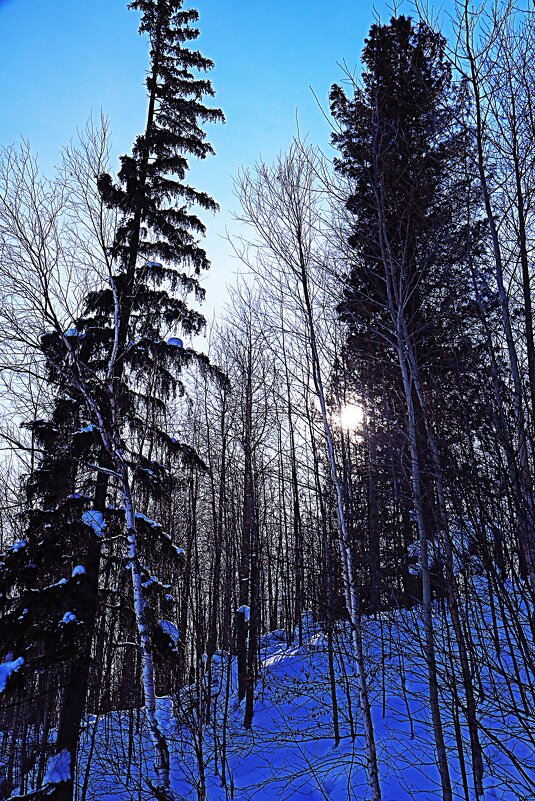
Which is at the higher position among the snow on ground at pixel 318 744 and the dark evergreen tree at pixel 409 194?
the dark evergreen tree at pixel 409 194

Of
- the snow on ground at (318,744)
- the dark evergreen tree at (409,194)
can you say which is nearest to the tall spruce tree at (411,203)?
the dark evergreen tree at (409,194)

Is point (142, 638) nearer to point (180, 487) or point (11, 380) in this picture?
point (180, 487)

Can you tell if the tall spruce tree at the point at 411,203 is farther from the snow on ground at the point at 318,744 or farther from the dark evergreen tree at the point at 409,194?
the snow on ground at the point at 318,744

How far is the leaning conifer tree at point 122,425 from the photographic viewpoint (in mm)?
6895

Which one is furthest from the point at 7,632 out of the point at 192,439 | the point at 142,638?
the point at 192,439

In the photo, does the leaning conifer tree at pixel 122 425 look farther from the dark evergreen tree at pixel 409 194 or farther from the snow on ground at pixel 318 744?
the dark evergreen tree at pixel 409 194

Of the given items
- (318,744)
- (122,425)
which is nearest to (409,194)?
(122,425)

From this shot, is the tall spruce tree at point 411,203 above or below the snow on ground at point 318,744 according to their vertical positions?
above

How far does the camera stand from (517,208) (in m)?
5.47

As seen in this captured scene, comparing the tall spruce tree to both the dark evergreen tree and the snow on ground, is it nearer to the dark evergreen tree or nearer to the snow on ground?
the dark evergreen tree

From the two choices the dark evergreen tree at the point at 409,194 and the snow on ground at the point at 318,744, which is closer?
the dark evergreen tree at the point at 409,194

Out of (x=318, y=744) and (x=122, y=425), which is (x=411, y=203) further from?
(x=318, y=744)

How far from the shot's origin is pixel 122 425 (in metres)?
8.41

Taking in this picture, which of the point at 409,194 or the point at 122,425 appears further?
the point at 122,425
